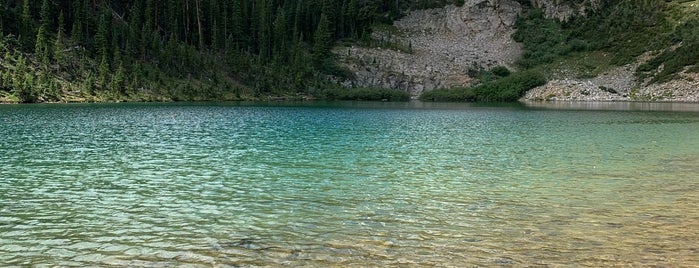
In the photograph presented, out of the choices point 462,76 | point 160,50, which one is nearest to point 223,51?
point 160,50

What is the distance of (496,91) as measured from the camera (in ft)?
536

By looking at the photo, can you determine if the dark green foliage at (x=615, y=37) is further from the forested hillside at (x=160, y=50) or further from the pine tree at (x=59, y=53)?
the pine tree at (x=59, y=53)

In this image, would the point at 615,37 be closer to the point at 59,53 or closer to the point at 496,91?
the point at 496,91

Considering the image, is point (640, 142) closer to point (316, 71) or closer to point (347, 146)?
point (347, 146)

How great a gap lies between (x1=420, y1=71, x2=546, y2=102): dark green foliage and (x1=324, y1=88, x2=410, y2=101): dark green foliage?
883 centimetres

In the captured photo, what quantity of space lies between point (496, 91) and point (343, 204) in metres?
151

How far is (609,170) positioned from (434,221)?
14.4m

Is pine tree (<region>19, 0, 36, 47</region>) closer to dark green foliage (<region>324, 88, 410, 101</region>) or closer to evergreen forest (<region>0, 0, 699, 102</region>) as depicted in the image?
evergreen forest (<region>0, 0, 699, 102</region>)

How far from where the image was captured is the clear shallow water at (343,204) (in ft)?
43.8

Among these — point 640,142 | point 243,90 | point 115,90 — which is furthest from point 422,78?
point 640,142

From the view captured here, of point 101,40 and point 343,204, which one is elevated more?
point 101,40

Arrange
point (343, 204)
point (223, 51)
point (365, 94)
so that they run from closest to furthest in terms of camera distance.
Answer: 1. point (343, 204)
2. point (365, 94)
3. point (223, 51)

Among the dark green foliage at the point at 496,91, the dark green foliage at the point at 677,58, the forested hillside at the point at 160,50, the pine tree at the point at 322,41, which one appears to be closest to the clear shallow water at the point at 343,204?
the forested hillside at the point at 160,50

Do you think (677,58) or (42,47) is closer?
(42,47)
